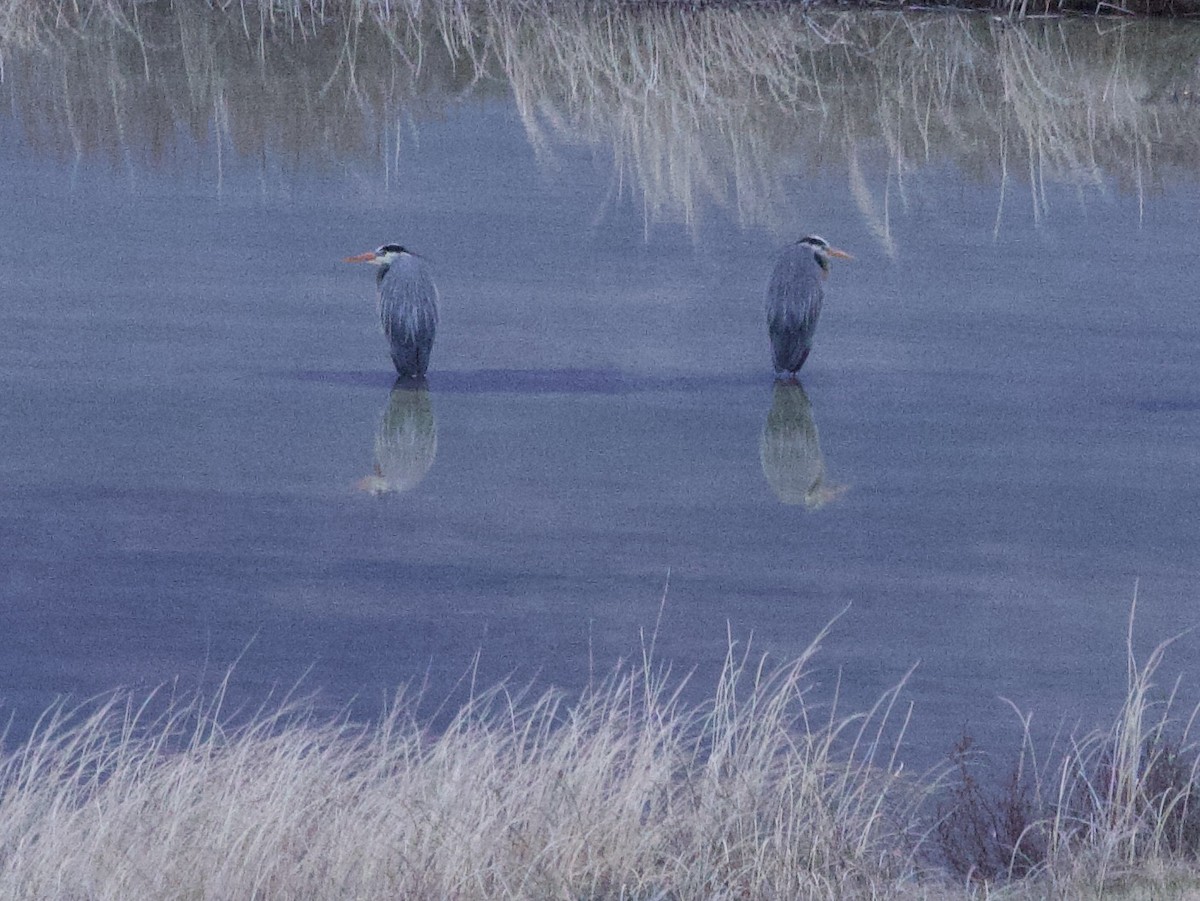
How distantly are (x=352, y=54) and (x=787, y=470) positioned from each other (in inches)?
270

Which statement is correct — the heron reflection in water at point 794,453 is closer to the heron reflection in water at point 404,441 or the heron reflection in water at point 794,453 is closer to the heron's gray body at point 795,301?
the heron's gray body at point 795,301

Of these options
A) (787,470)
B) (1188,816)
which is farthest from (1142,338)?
(1188,816)

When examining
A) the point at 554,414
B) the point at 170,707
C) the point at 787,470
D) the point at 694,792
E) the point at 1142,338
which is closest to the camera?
the point at 694,792

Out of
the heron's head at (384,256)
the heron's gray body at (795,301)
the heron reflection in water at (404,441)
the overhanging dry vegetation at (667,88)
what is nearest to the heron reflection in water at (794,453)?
the heron's gray body at (795,301)

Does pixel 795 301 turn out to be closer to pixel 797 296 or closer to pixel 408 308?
pixel 797 296

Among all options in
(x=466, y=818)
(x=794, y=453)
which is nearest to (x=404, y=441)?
(x=794, y=453)

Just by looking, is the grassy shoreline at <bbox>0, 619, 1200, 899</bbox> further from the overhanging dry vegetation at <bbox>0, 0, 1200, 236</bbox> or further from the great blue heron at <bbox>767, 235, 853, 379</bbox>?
the overhanging dry vegetation at <bbox>0, 0, 1200, 236</bbox>

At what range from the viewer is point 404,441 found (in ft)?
21.9

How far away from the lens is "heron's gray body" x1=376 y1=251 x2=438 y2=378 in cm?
716

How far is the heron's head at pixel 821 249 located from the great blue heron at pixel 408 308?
133cm

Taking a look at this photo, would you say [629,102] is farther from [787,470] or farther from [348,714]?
[348,714]

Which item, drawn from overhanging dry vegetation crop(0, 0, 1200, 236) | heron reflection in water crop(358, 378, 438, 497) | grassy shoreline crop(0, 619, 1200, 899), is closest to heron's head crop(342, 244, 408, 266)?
heron reflection in water crop(358, 378, 438, 497)

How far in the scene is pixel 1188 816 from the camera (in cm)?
382

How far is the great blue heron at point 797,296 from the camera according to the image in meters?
7.20
